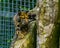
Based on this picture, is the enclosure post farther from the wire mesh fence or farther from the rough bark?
the wire mesh fence

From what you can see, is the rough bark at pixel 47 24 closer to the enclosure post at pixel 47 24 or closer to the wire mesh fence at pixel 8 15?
the enclosure post at pixel 47 24

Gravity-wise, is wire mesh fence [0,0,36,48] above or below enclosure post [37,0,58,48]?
below

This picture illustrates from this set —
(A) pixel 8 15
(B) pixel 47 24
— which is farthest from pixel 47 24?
(A) pixel 8 15

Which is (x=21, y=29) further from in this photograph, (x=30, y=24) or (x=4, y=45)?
(x=4, y=45)

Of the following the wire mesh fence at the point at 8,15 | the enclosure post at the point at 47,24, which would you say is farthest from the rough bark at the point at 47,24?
the wire mesh fence at the point at 8,15

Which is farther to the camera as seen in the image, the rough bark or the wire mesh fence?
the wire mesh fence

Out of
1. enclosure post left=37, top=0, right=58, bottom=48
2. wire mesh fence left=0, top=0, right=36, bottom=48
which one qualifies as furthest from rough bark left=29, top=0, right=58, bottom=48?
wire mesh fence left=0, top=0, right=36, bottom=48

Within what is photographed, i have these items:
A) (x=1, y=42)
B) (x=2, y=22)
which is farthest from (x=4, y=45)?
(x=2, y=22)

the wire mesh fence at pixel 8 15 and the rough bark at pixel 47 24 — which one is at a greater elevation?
the rough bark at pixel 47 24

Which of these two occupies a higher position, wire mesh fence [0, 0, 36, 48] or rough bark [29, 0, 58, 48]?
rough bark [29, 0, 58, 48]
